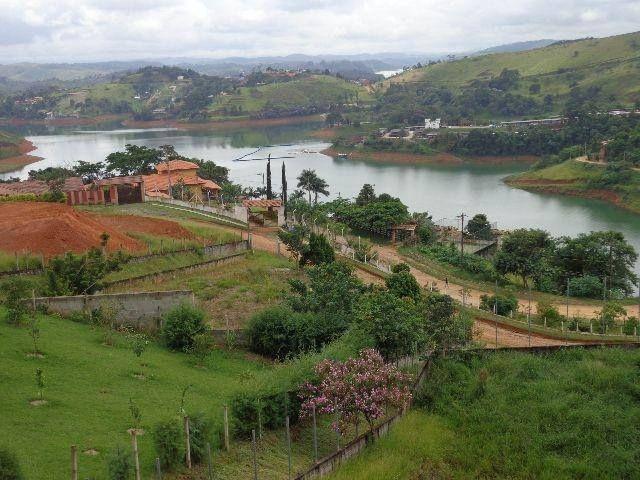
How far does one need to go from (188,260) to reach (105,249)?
7.97 feet

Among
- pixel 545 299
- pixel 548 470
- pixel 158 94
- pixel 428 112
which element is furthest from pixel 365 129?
pixel 548 470

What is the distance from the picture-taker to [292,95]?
124688mm

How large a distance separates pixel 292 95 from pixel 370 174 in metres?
59.5

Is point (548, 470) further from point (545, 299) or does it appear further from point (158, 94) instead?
point (158, 94)

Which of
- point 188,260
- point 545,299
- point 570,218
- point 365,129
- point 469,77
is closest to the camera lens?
point 188,260

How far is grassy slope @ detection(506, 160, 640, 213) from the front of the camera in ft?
169

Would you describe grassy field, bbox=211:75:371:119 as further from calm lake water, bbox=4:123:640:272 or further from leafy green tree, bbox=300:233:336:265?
leafy green tree, bbox=300:233:336:265

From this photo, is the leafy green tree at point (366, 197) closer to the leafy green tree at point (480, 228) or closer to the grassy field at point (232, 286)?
the leafy green tree at point (480, 228)

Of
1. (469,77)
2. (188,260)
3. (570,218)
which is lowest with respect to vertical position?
(570,218)

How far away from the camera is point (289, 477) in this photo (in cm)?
912

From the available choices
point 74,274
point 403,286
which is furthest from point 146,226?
point 403,286

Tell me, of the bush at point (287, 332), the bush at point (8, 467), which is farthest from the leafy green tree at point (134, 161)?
the bush at point (8, 467)

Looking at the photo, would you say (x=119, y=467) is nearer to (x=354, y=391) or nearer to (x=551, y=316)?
(x=354, y=391)

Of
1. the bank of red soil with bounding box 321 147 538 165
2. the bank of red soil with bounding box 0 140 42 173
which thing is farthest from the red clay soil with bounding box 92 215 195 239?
the bank of red soil with bounding box 0 140 42 173
